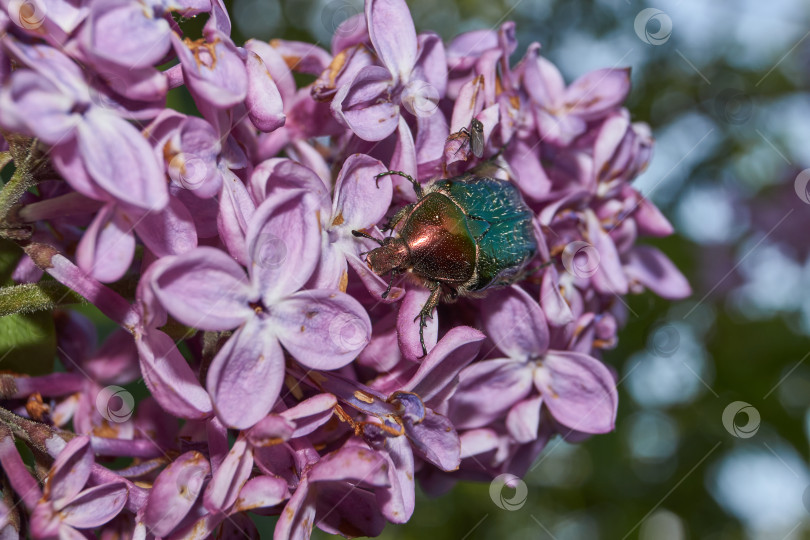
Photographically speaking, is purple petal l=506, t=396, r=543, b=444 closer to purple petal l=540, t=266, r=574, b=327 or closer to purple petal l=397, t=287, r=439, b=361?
purple petal l=540, t=266, r=574, b=327

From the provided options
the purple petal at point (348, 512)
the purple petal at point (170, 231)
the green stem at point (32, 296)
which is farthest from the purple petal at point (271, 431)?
the green stem at point (32, 296)

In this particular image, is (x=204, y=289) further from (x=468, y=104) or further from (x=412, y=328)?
(x=468, y=104)

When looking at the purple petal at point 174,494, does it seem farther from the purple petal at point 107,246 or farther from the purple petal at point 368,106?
the purple petal at point 368,106

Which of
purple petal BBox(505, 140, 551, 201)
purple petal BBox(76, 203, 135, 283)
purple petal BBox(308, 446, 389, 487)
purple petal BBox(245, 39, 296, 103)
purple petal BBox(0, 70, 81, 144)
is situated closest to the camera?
purple petal BBox(0, 70, 81, 144)

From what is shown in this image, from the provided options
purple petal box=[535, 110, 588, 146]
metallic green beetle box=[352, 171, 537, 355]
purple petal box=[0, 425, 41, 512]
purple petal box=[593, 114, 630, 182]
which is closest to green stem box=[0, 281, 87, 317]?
purple petal box=[0, 425, 41, 512]

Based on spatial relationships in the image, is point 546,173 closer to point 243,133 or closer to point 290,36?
point 243,133

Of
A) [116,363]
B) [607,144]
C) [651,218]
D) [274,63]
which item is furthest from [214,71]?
[651,218]

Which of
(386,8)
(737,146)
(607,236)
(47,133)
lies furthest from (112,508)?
(737,146)
